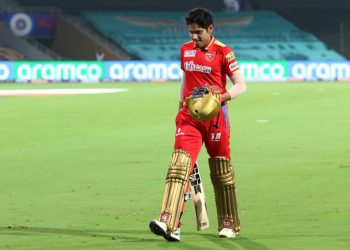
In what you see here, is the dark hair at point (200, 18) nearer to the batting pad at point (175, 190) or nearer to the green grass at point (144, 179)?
the batting pad at point (175, 190)

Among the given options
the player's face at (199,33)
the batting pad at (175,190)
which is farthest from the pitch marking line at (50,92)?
the batting pad at (175,190)

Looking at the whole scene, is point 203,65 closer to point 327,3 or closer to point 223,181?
point 223,181

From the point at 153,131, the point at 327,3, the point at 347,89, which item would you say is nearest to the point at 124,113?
the point at 153,131

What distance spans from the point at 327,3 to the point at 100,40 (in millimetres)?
18174

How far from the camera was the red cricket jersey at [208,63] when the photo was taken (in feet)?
30.8

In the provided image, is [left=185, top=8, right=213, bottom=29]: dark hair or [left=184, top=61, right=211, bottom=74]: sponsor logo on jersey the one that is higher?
[left=185, top=8, right=213, bottom=29]: dark hair

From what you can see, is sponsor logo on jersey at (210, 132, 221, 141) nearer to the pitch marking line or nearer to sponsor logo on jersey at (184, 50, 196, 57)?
sponsor logo on jersey at (184, 50, 196, 57)

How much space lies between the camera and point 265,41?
7281cm

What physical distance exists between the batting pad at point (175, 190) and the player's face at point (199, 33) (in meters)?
1.00

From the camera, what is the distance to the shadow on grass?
902 cm

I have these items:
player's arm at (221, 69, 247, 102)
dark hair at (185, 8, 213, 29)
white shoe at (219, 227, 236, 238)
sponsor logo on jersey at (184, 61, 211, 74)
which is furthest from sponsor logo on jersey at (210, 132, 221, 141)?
dark hair at (185, 8, 213, 29)

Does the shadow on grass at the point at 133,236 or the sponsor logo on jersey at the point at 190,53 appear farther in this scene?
the sponsor logo on jersey at the point at 190,53

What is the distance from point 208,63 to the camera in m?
9.37

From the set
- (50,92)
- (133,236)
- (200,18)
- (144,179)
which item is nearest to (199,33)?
(200,18)
